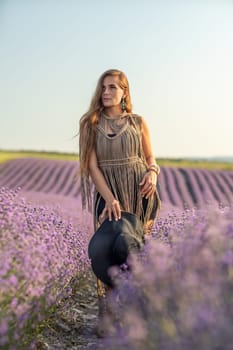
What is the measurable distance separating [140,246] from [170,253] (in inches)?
49.2

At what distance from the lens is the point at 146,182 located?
4246 mm

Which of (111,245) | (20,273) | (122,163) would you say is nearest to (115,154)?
(122,163)

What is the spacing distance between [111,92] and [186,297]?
91.9 inches

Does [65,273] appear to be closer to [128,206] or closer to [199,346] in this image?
[128,206]

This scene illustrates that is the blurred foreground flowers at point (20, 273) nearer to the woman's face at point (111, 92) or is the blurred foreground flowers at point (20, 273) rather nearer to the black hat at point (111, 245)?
the black hat at point (111, 245)

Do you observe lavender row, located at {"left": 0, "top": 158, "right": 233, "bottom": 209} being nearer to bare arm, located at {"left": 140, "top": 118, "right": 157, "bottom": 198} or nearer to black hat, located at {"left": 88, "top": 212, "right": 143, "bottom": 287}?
bare arm, located at {"left": 140, "top": 118, "right": 157, "bottom": 198}

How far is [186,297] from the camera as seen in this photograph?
7.20ft

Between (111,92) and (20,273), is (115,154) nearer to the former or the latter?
(111,92)

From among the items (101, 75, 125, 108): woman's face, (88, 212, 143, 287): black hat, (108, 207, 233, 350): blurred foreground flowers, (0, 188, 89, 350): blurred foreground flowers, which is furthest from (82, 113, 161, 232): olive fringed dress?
(108, 207, 233, 350): blurred foreground flowers

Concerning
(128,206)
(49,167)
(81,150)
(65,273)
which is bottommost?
(49,167)

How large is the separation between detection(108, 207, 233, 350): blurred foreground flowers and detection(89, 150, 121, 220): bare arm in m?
1.20

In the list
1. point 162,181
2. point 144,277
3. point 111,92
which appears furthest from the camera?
point 162,181

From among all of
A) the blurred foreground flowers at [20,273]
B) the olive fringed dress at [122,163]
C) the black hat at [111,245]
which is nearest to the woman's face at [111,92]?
the olive fringed dress at [122,163]

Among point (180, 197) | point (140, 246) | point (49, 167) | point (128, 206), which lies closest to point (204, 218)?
point (140, 246)
